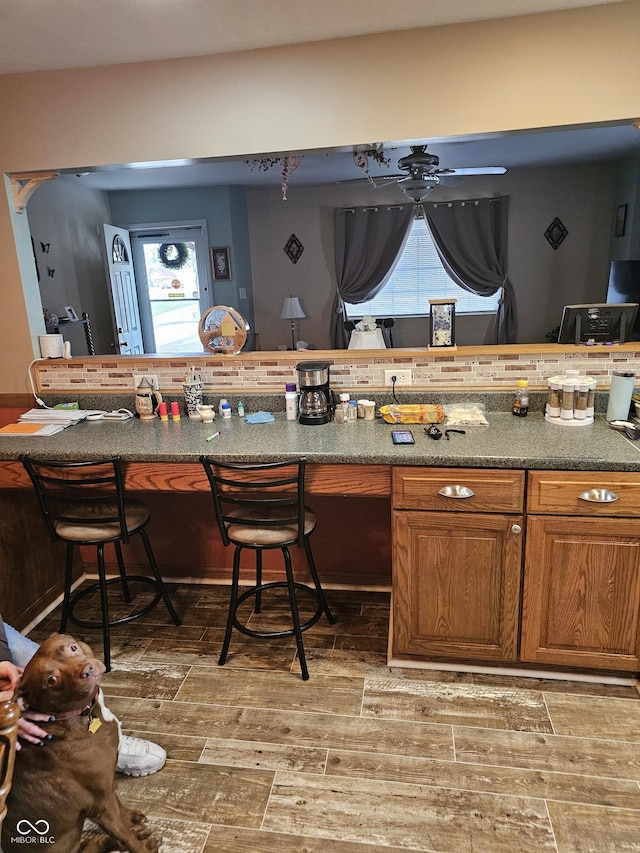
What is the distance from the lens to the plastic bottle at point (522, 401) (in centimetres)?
236

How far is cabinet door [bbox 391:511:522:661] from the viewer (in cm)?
197

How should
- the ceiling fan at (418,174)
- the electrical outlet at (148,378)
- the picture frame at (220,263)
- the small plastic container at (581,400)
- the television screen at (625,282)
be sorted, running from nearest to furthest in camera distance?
the small plastic container at (581,400)
the electrical outlet at (148,378)
the ceiling fan at (418,174)
the television screen at (625,282)
the picture frame at (220,263)

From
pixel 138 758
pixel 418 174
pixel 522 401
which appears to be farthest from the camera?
pixel 418 174

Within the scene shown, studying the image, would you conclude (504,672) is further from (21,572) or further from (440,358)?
(21,572)

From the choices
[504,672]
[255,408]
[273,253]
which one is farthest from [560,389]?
[273,253]

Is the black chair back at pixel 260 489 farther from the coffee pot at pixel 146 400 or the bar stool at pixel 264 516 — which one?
the coffee pot at pixel 146 400

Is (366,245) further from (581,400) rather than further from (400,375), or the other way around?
(581,400)

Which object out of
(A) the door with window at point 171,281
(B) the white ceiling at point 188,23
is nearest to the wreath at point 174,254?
(A) the door with window at point 171,281

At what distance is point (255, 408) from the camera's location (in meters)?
2.66

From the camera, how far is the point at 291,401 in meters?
2.46

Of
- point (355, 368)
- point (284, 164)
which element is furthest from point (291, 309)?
point (355, 368)

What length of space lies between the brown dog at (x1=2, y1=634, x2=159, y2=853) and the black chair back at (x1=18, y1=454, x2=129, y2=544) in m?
0.88

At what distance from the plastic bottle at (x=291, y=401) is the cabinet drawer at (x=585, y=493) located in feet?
3.41

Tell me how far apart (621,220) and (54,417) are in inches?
227
